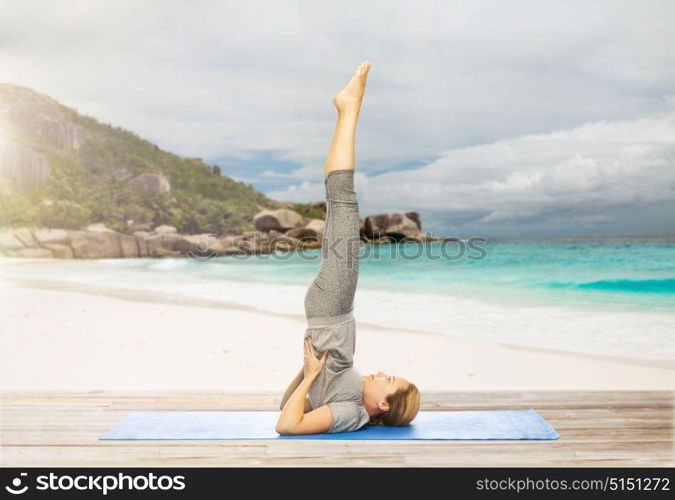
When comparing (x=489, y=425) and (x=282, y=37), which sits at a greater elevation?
(x=282, y=37)

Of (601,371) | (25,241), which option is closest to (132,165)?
(25,241)

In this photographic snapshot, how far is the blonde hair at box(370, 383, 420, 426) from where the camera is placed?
2.43 metres

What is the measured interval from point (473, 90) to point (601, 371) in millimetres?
15705

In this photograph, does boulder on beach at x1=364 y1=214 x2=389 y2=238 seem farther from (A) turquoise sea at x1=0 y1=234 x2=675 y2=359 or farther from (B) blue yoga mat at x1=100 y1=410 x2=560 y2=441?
(B) blue yoga mat at x1=100 y1=410 x2=560 y2=441

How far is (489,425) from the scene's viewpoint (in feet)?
8.46

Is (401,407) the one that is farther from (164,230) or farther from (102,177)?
(102,177)

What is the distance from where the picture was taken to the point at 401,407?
247 cm

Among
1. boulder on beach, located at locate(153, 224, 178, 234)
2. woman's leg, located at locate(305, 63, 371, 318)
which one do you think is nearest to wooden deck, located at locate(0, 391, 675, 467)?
woman's leg, located at locate(305, 63, 371, 318)

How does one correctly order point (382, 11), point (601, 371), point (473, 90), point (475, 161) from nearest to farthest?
point (601, 371)
point (382, 11)
point (473, 90)
point (475, 161)

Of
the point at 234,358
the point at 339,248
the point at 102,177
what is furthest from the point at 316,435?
the point at 102,177

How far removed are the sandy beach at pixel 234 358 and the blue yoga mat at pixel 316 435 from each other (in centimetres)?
142

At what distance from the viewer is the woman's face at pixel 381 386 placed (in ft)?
7.93

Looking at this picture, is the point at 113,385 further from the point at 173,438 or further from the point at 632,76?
the point at 632,76

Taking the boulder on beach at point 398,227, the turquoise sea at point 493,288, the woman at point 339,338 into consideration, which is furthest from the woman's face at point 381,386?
the boulder on beach at point 398,227
